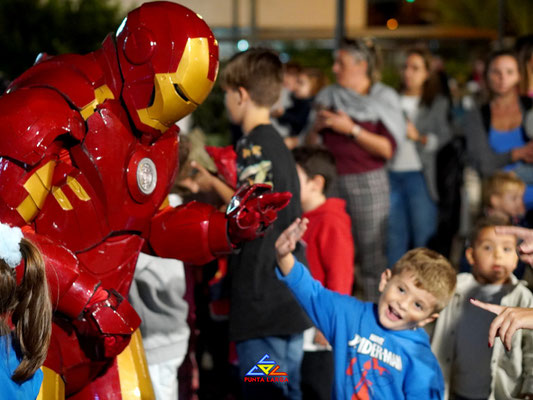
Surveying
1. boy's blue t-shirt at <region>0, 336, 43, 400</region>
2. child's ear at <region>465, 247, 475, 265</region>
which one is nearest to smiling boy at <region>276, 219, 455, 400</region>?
child's ear at <region>465, 247, 475, 265</region>

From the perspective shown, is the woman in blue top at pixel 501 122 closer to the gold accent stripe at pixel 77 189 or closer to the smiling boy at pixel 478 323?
the smiling boy at pixel 478 323

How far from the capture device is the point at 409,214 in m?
5.98

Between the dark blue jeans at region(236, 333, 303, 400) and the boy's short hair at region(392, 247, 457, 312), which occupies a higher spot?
the boy's short hair at region(392, 247, 457, 312)

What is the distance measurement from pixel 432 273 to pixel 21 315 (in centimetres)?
136

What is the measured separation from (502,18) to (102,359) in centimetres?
785

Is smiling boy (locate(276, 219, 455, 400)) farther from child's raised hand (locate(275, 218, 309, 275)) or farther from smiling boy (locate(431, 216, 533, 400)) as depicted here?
smiling boy (locate(431, 216, 533, 400))

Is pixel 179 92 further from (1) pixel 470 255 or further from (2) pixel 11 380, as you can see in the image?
(1) pixel 470 255

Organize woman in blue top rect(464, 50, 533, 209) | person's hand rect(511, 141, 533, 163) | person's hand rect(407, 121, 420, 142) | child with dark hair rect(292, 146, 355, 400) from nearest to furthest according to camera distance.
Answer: child with dark hair rect(292, 146, 355, 400) → person's hand rect(511, 141, 533, 163) → woman in blue top rect(464, 50, 533, 209) → person's hand rect(407, 121, 420, 142)

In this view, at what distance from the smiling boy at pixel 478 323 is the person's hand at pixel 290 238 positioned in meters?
0.75

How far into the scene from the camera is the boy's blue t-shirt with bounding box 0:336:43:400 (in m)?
2.10

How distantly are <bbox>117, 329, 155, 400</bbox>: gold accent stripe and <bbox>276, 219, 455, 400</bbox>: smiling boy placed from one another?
577 millimetres

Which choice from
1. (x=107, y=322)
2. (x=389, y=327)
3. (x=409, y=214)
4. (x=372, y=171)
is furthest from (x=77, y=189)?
(x=409, y=214)

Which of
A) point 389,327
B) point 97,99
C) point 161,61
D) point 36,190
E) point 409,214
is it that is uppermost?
point 161,61

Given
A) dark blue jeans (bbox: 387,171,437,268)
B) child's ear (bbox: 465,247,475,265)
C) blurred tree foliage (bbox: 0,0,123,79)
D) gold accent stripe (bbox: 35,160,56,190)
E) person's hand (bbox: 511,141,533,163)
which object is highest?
blurred tree foliage (bbox: 0,0,123,79)
